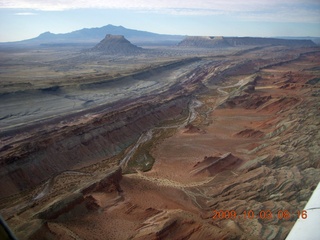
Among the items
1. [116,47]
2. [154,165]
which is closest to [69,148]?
[154,165]

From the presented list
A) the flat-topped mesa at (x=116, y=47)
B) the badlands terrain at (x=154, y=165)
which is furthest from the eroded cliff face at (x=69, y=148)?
the flat-topped mesa at (x=116, y=47)

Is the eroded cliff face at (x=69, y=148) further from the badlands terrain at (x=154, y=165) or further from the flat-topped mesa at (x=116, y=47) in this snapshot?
the flat-topped mesa at (x=116, y=47)

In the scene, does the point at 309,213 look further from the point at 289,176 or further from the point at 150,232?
the point at 289,176

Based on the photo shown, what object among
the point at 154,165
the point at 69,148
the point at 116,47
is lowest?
the point at 154,165

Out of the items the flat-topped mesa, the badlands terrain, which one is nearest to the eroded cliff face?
the badlands terrain

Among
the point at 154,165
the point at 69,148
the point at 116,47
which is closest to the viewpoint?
the point at 154,165

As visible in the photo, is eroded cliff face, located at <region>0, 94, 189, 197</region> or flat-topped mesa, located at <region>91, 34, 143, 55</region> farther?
flat-topped mesa, located at <region>91, 34, 143, 55</region>

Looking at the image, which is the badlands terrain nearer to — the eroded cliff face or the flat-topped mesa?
the eroded cliff face

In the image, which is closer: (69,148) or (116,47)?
(69,148)

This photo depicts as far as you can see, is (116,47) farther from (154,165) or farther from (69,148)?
(154,165)
